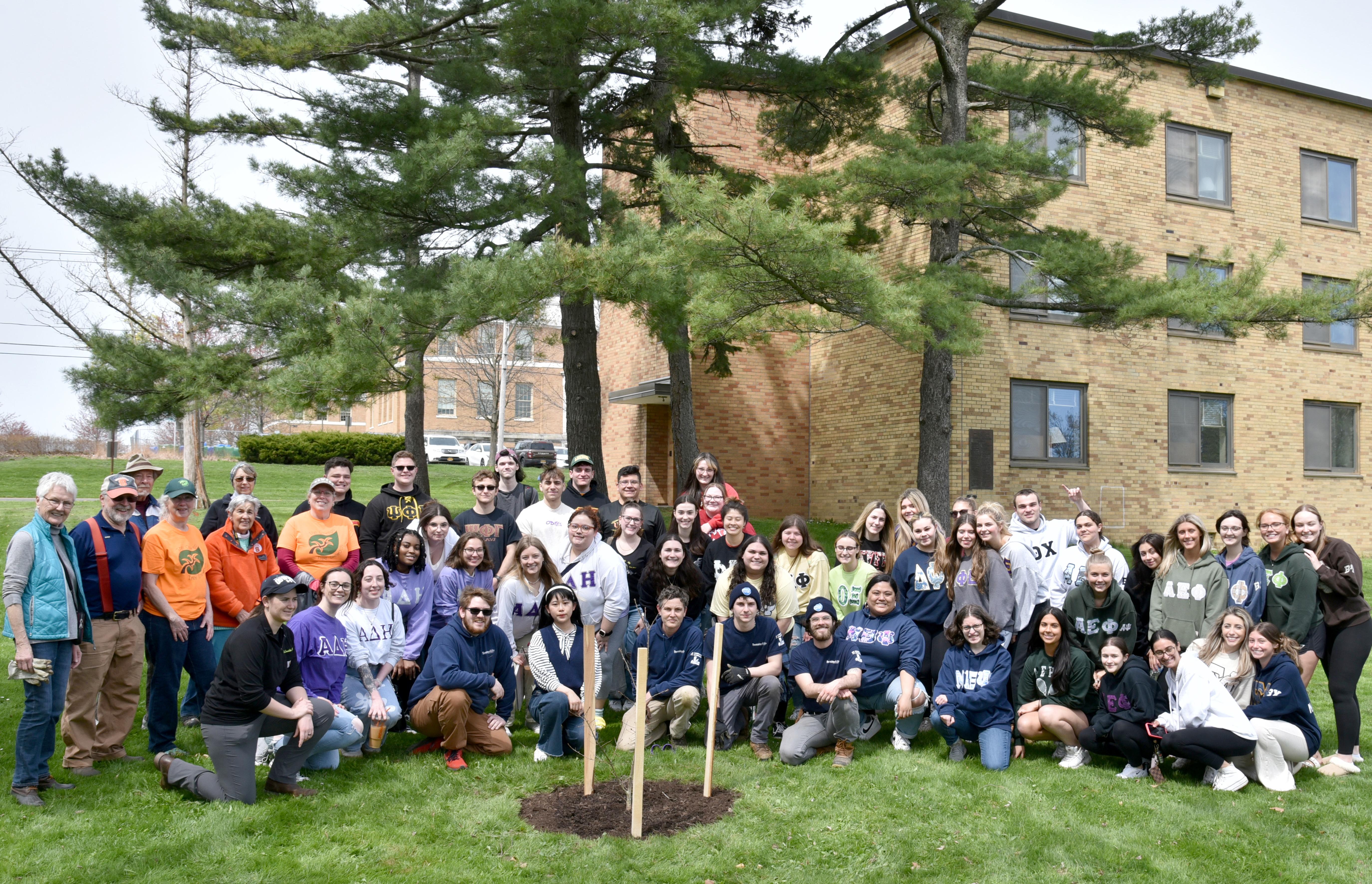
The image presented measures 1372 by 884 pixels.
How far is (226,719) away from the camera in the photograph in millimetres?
5359

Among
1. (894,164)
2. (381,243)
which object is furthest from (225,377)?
(894,164)

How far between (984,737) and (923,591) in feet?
3.97

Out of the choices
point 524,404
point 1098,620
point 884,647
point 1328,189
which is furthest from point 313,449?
point 1098,620

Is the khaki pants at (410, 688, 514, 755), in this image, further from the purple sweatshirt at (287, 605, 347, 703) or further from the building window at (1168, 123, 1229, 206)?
the building window at (1168, 123, 1229, 206)

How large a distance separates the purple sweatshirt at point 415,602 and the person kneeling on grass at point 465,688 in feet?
0.70

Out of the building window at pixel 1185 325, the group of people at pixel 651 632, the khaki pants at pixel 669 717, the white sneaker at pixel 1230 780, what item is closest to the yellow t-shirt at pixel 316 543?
the group of people at pixel 651 632

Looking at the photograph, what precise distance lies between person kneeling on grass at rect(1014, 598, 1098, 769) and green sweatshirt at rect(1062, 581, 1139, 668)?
3.0 inches

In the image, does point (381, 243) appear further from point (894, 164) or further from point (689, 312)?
point (894, 164)

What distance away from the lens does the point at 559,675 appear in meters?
6.79

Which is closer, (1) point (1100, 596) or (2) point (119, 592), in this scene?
(2) point (119, 592)

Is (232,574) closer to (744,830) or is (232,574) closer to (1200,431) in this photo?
(744,830)

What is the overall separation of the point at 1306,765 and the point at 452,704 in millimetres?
5677

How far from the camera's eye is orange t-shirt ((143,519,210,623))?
6176 mm

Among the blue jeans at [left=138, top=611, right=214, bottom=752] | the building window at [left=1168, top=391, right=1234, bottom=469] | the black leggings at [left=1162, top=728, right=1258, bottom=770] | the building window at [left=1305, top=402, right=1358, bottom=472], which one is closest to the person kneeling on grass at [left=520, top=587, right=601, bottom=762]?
the blue jeans at [left=138, top=611, right=214, bottom=752]
